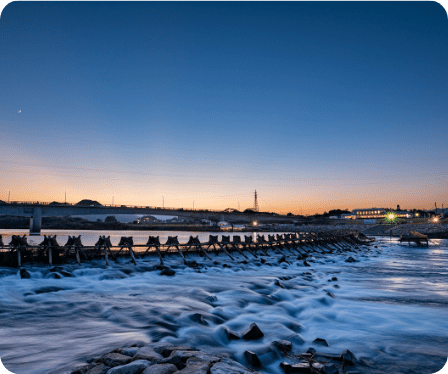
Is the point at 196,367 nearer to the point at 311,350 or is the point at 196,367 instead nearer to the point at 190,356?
the point at 190,356

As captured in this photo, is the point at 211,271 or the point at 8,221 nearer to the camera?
the point at 211,271

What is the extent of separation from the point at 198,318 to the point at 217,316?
3.02ft

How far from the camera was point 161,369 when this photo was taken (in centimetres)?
446

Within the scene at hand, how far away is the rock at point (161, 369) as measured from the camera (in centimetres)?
439

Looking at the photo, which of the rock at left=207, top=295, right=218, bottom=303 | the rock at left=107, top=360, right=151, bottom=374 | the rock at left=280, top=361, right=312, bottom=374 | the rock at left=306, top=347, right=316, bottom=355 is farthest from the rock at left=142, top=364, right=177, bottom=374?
the rock at left=207, top=295, right=218, bottom=303

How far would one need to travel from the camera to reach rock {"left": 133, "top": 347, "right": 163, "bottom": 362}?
4.96m

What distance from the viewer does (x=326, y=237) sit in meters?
44.3

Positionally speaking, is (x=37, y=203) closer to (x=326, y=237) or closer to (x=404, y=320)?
(x=326, y=237)

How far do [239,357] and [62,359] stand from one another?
3.83 m

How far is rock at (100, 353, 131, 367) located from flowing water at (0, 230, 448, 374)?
0.91 m

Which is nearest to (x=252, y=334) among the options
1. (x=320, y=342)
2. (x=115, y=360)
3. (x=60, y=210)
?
(x=320, y=342)

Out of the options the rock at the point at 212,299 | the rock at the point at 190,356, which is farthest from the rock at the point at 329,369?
the rock at the point at 212,299

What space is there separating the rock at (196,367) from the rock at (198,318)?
3.72 m

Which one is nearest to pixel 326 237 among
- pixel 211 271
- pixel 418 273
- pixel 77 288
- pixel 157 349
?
pixel 418 273
